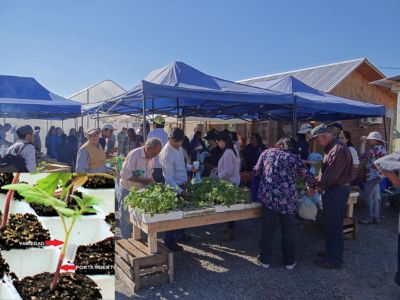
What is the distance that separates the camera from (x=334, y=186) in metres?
3.77

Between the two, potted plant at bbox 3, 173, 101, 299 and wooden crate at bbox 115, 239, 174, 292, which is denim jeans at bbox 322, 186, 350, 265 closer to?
wooden crate at bbox 115, 239, 174, 292

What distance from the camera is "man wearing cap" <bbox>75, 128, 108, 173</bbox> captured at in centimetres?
402

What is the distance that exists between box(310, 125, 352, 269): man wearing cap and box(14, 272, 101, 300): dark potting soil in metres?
3.17

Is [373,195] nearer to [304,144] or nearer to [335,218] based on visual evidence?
[304,144]

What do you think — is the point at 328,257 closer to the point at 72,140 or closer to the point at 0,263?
the point at 0,263

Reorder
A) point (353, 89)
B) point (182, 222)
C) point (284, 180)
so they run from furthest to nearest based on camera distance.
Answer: point (353, 89) → point (284, 180) → point (182, 222)

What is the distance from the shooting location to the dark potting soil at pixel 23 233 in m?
1.06

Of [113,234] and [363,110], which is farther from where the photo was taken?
[363,110]

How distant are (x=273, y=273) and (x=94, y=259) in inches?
120

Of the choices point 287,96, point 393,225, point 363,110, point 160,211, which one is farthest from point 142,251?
point 363,110

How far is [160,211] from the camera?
3.40 meters

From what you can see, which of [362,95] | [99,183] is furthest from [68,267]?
[362,95]

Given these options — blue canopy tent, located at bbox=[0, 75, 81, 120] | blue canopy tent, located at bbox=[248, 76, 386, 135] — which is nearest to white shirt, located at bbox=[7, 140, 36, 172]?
blue canopy tent, located at bbox=[0, 75, 81, 120]

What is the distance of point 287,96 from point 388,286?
3.02 metres
